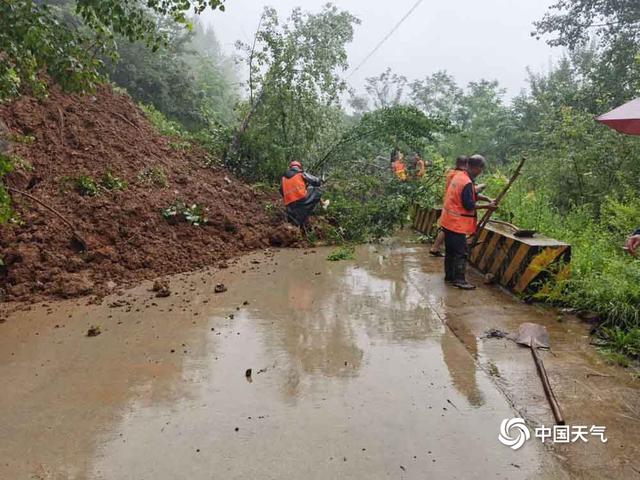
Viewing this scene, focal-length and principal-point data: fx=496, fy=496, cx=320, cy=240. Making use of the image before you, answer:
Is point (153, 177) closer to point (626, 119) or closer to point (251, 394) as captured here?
point (251, 394)

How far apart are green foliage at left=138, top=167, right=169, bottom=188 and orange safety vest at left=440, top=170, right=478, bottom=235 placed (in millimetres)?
5155

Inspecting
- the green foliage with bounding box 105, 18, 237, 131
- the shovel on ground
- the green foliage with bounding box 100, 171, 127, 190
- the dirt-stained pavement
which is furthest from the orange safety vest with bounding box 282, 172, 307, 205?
the green foliage with bounding box 105, 18, 237, 131

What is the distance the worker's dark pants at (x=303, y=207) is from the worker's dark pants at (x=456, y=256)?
337 centimetres

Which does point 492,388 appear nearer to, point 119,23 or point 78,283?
point 119,23

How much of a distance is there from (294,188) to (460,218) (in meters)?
3.62

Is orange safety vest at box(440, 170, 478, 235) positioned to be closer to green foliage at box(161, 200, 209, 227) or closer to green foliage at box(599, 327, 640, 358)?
green foliage at box(599, 327, 640, 358)

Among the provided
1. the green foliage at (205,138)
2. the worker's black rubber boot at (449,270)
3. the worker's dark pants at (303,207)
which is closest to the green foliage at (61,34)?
the worker's black rubber boot at (449,270)

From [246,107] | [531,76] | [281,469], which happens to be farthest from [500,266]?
[531,76]

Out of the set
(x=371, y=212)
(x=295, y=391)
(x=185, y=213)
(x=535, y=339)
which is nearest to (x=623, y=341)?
Result: (x=535, y=339)

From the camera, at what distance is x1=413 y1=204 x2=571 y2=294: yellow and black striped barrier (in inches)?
217

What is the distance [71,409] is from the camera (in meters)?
3.20

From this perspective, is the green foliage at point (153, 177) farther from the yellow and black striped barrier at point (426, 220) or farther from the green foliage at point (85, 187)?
the yellow and black striped barrier at point (426, 220)

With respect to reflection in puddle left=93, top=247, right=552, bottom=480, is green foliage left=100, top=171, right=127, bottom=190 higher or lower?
lower

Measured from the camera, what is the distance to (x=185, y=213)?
8203 millimetres
